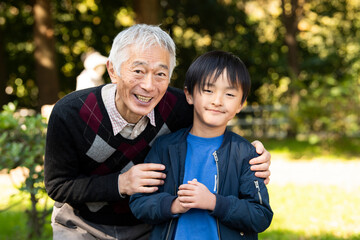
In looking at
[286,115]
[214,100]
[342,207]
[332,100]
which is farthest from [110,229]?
[286,115]

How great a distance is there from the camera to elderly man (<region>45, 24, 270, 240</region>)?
7.92 ft

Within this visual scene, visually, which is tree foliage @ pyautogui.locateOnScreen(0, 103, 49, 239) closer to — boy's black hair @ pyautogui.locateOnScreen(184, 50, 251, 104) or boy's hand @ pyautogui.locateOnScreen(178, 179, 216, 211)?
boy's black hair @ pyautogui.locateOnScreen(184, 50, 251, 104)

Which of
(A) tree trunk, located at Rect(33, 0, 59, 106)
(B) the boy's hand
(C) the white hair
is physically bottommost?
(B) the boy's hand

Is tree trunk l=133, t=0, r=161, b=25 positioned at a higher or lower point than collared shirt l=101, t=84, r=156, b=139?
Result: higher

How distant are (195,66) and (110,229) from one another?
116 centimetres

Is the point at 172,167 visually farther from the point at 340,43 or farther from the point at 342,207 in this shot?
the point at 340,43

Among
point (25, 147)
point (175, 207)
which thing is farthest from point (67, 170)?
point (25, 147)

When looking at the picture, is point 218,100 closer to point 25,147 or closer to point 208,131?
point 208,131

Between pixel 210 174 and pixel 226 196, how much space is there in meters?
0.16

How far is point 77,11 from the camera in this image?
587 inches

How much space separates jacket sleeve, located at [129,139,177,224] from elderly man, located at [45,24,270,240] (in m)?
0.05

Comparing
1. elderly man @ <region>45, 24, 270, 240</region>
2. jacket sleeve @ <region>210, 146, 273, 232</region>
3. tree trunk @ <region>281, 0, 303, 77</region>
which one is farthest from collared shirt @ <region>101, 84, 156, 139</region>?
tree trunk @ <region>281, 0, 303, 77</region>

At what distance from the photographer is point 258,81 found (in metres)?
18.3

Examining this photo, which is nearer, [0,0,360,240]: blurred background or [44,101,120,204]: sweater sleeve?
[44,101,120,204]: sweater sleeve
